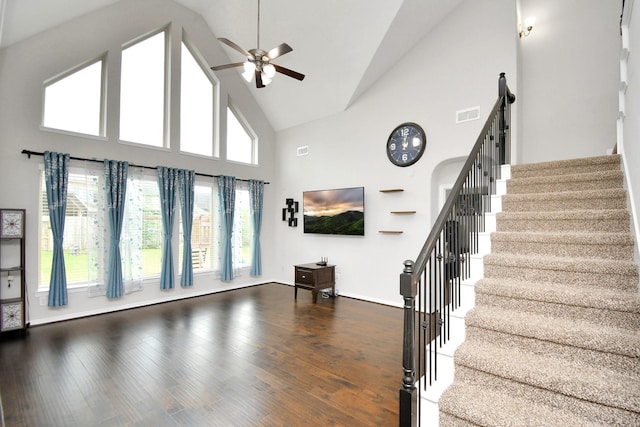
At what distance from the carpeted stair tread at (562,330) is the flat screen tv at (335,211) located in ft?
12.5

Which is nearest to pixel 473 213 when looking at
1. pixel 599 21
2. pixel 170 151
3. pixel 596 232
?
pixel 596 232

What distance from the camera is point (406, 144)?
533cm

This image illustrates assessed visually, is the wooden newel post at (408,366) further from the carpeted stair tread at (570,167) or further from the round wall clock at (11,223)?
the round wall clock at (11,223)

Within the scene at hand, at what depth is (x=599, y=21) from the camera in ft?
14.5

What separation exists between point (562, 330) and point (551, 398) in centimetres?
40

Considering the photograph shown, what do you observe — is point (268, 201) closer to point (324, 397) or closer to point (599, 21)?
point (324, 397)

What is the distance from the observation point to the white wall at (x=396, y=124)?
4.58 metres

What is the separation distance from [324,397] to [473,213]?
2.02 m

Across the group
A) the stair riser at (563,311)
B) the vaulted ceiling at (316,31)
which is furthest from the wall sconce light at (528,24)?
the stair riser at (563,311)

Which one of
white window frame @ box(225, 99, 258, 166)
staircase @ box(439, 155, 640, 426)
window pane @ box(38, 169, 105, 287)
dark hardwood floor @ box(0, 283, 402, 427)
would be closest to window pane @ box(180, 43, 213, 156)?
white window frame @ box(225, 99, 258, 166)

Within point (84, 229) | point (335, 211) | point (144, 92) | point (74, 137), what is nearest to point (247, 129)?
point (144, 92)

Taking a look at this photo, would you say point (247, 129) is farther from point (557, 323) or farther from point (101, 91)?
point (557, 323)

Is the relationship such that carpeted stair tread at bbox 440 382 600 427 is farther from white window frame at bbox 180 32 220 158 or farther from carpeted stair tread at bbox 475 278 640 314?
white window frame at bbox 180 32 220 158

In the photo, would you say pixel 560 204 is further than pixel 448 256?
Yes
